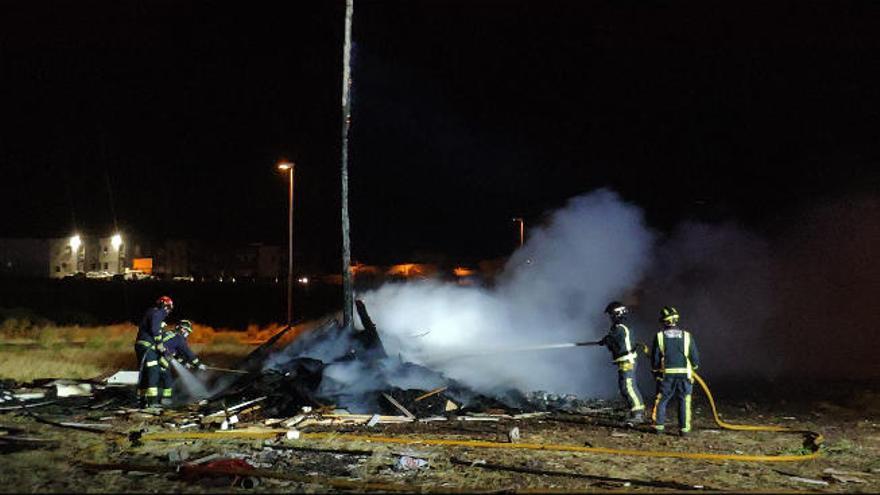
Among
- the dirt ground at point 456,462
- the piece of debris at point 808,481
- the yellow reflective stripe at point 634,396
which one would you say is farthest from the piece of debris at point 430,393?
the piece of debris at point 808,481

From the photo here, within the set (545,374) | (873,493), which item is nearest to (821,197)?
(545,374)

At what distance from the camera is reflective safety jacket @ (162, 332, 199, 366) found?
12.0 m

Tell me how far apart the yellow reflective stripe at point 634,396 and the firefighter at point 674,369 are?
1.72ft

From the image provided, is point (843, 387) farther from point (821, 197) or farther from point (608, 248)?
point (821, 197)

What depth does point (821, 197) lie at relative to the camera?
91.1 ft

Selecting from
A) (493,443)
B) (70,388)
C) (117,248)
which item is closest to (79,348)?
A: (70,388)

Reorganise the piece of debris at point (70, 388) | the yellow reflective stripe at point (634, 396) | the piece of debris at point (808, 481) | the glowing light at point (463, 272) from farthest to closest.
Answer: the glowing light at point (463, 272) → the piece of debris at point (70, 388) → the yellow reflective stripe at point (634, 396) → the piece of debris at point (808, 481)

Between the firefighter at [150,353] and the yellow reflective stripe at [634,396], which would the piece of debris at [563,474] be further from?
the firefighter at [150,353]

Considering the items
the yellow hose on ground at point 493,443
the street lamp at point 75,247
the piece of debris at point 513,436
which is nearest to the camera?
the yellow hose on ground at point 493,443

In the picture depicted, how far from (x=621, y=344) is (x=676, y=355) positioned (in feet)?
3.55

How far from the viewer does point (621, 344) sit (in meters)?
11.2

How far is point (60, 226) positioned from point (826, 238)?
223 ft

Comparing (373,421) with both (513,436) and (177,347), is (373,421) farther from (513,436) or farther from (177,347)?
(177,347)

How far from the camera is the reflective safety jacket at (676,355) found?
1029 cm
